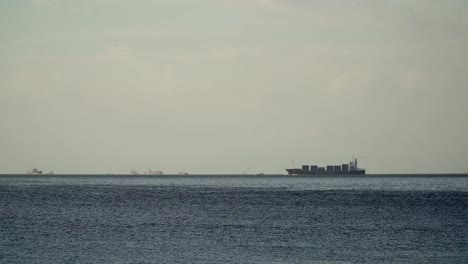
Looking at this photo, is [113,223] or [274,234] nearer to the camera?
[274,234]

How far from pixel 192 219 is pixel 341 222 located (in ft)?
57.2

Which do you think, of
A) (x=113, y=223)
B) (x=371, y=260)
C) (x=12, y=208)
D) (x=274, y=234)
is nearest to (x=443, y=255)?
(x=371, y=260)

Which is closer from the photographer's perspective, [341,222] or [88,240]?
[88,240]

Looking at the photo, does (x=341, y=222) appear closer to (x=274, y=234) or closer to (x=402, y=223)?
(x=402, y=223)

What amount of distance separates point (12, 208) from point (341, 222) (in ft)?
165

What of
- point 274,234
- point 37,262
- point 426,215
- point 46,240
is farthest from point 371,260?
point 426,215

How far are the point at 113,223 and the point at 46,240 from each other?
1741cm

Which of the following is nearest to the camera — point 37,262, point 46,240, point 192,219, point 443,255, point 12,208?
point 37,262

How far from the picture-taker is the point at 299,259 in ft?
167

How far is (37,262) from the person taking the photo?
1933 inches

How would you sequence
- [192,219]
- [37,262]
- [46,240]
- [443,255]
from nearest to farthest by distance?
[37,262] → [443,255] → [46,240] → [192,219]

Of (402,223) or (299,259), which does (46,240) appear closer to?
(299,259)

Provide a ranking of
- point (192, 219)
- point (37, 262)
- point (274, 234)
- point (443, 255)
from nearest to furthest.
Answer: point (37, 262) < point (443, 255) < point (274, 234) < point (192, 219)

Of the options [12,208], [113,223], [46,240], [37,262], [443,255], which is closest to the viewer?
[37,262]
